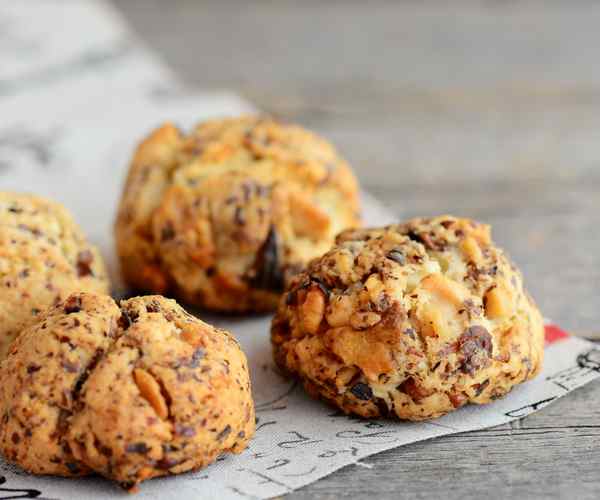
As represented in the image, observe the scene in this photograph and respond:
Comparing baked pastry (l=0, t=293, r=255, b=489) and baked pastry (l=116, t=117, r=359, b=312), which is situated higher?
baked pastry (l=116, t=117, r=359, b=312)

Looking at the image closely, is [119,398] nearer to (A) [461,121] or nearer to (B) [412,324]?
(B) [412,324]

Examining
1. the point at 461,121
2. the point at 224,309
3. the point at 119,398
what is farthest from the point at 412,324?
the point at 461,121

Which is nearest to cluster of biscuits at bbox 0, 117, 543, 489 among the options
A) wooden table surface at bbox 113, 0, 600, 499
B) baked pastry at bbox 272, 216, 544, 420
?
baked pastry at bbox 272, 216, 544, 420

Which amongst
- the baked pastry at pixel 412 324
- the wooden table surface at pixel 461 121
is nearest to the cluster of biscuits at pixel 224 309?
the baked pastry at pixel 412 324

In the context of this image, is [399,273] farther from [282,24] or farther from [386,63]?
[282,24]

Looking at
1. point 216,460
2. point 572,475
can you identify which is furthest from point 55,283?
point 572,475

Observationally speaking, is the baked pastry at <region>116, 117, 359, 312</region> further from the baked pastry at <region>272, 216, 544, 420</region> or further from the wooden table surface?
the wooden table surface
